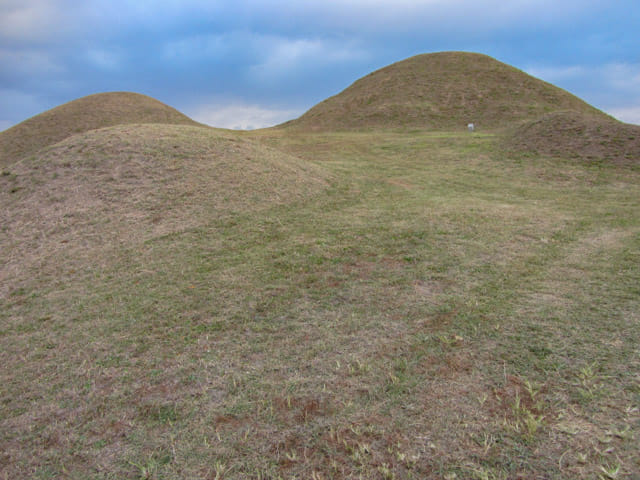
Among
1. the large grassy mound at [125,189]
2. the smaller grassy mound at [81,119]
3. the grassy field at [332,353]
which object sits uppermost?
the smaller grassy mound at [81,119]

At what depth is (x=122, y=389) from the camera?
3969 mm

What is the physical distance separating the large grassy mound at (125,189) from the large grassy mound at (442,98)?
22991 mm

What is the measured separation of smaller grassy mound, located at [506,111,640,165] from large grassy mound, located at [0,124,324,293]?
1199cm

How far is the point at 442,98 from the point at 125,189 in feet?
114

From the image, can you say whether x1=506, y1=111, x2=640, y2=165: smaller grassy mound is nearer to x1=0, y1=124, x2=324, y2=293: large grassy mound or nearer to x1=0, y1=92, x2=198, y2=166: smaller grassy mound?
x1=0, y1=124, x2=324, y2=293: large grassy mound

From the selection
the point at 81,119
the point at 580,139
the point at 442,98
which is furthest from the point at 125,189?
the point at 442,98

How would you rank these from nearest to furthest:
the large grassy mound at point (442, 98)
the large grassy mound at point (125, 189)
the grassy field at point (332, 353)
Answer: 1. the grassy field at point (332, 353)
2. the large grassy mound at point (125, 189)
3. the large grassy mound at point (442, 98)

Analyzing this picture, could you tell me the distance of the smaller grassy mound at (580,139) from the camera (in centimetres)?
1602

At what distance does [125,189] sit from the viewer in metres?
10.7

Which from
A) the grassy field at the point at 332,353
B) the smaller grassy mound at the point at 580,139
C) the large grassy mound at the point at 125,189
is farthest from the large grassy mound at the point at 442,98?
the grassy field at the point at 332,353

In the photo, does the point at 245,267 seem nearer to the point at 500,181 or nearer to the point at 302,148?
the point at 500,181

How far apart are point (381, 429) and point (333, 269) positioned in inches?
140

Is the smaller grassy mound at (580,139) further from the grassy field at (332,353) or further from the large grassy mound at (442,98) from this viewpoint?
the large grassy mound at (442,98)

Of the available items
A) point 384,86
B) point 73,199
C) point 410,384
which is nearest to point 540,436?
point 410,384
